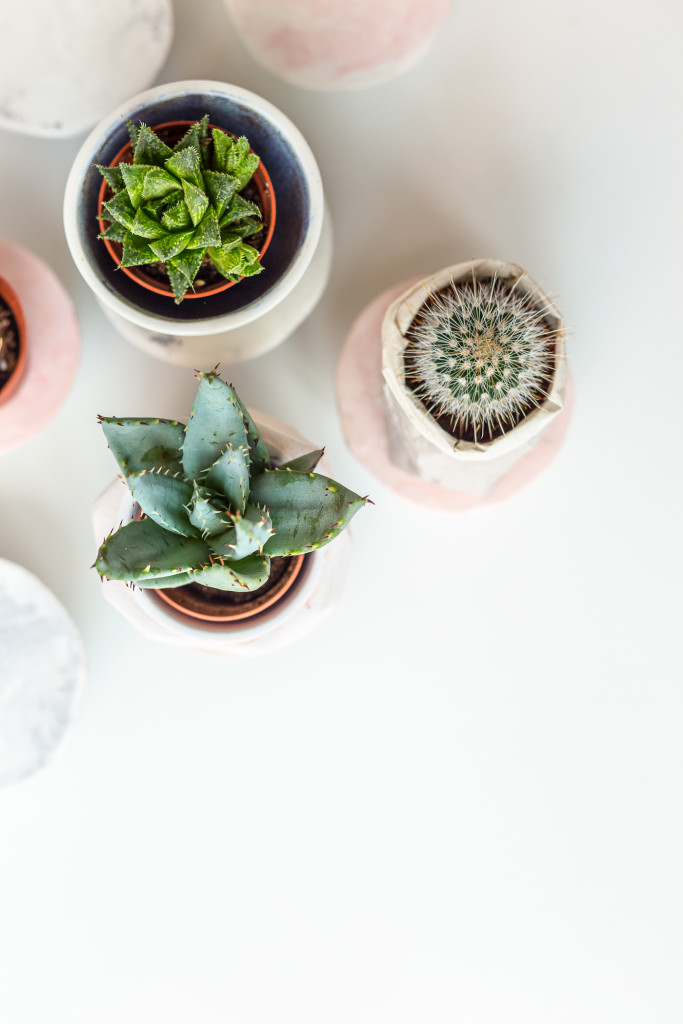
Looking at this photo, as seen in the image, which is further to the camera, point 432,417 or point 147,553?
point 432,417

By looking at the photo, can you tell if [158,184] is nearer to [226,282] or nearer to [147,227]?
[147,227]

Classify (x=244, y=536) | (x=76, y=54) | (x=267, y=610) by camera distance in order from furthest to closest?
(x=76, y=54), (x=267, y=610), (x=244, y=536)

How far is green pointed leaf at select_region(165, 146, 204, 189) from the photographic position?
2.19 ft

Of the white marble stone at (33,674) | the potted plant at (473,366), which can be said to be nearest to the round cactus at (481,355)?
the potted plant at (473,366)

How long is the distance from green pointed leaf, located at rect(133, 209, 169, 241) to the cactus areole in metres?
0.17

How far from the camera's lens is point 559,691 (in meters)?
1.07

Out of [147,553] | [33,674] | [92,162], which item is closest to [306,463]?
[147,553]

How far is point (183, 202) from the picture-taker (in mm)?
686

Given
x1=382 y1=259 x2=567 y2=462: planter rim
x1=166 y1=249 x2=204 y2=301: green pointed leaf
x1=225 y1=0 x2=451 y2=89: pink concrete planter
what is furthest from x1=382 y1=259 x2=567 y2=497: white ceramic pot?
x1=225 y1=0 x2=451 y2=89: pink concrete planter

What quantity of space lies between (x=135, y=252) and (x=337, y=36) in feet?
1.54

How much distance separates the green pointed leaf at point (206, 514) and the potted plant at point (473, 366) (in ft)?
0.91

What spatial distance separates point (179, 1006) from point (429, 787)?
1.60 ft

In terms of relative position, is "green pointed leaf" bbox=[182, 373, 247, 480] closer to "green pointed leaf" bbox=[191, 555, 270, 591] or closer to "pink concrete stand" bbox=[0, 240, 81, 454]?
"green pointed leaf" bbox=[191, 555, 270, 591]

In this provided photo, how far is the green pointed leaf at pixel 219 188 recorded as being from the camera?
0.68m
